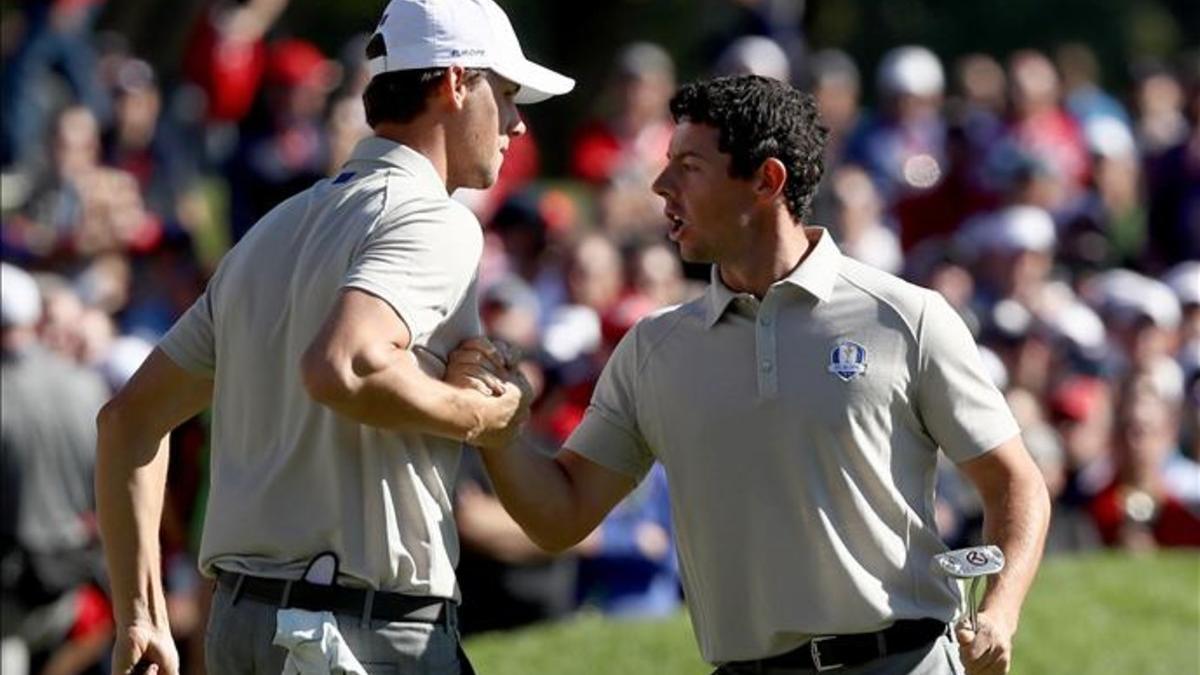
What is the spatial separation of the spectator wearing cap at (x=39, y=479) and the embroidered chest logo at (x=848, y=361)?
5.80 m

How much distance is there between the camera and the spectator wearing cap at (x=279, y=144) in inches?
567

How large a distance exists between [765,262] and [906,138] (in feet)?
33.7

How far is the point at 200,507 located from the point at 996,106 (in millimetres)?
8034

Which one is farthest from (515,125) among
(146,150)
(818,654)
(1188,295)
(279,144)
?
(146,150)

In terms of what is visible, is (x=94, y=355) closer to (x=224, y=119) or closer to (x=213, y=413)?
(x=224, y=119)

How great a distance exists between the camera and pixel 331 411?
548 cm

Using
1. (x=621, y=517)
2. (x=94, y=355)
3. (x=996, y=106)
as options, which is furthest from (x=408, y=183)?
(x=996, y=106)

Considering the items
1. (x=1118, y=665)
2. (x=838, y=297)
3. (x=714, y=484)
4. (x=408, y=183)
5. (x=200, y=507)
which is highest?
(x=408, y=183)

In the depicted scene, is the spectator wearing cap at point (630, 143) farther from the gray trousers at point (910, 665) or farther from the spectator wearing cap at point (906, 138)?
the gray trousers at point (910, 665)

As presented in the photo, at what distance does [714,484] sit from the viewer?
19.6ft

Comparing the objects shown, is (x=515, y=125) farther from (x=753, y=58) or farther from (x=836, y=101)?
(x=836, y=101)

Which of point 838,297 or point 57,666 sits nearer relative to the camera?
point 838,297

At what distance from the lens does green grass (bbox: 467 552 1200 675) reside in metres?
10.5

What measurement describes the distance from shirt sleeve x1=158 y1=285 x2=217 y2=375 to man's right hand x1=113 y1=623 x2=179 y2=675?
0.59 m
